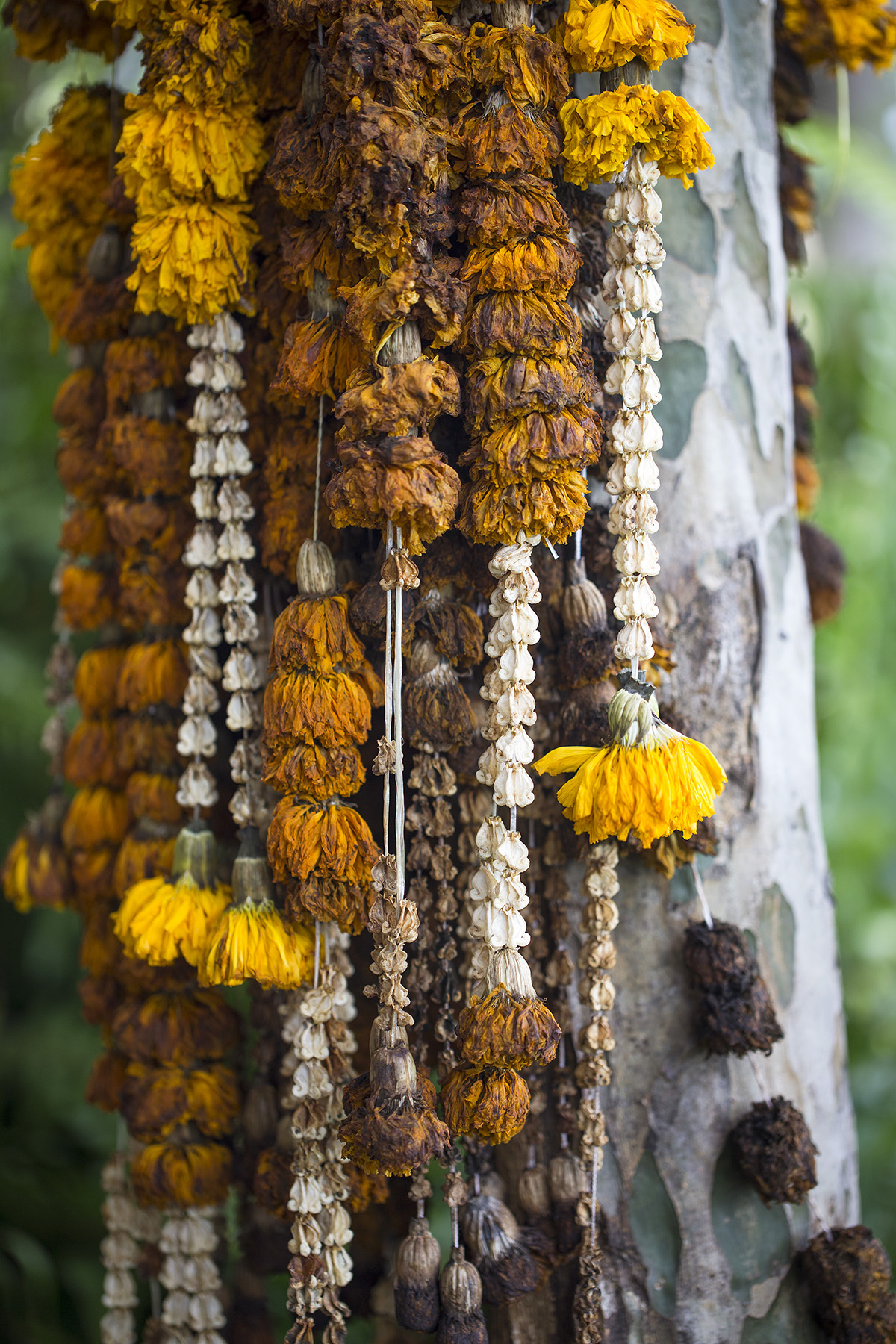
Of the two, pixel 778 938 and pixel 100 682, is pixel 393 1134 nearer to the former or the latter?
pixel 778 938

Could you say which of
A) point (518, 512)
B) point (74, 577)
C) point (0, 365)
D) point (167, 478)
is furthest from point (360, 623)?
point (0, 365)

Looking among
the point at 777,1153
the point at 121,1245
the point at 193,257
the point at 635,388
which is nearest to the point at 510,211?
the point at 635,388

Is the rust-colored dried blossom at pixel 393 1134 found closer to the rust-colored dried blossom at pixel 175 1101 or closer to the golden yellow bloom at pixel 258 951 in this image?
the golden yellow bloom at pixel 258 951

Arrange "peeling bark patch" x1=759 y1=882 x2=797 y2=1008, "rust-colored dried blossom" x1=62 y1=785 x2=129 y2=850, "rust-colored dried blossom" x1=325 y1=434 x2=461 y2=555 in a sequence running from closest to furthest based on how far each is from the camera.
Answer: "rust-colored dried blossom" x1=325 y1=434 x2=461 y2=555
"peeling bark patch" x1=759 y1=882 x2=797 y2=1008
"rust-colored dried blossom" x1=62 y1=785 x2=129 y2=850

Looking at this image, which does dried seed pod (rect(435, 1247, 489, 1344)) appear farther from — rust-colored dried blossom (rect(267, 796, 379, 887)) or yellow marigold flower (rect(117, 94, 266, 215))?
yellow marigold flower (rect(117, 94, 266, 215))

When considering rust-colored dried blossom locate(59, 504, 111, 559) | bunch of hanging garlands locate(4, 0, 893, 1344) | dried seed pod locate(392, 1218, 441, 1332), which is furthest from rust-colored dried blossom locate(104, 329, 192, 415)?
dried seed pod locate(392, 1218, 441, 1332)
